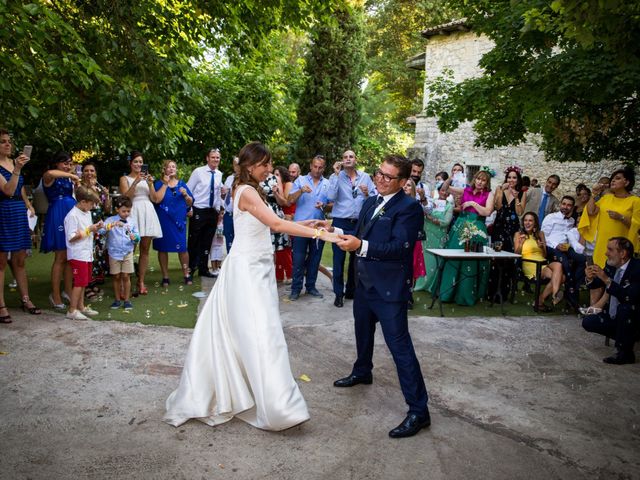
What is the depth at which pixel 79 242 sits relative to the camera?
266 inches

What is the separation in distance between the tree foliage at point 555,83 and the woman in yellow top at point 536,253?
5.53 feet

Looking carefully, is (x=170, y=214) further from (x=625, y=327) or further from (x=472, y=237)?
(x=625, y=327)

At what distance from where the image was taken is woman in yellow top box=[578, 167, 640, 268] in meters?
7.68

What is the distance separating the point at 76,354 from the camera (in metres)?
5.55

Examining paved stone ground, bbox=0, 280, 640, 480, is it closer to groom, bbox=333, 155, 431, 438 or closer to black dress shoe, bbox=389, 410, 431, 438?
black dress shoe, bbox=389, 410, 431, 438

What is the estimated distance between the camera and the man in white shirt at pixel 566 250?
846 centimetres

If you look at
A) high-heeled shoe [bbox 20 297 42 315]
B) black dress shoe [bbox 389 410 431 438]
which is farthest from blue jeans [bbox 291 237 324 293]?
black dress shoe [bbox 389 410 431 438]

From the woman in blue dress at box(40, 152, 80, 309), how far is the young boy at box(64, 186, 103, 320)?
1.29 feet

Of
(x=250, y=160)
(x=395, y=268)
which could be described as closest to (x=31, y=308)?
(x=250, y=160)

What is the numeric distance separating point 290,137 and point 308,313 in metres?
16.7

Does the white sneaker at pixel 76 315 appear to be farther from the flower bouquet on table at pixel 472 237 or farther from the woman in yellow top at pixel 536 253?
the woman in yellow top at pixel 536 253

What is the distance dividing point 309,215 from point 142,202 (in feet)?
8.56

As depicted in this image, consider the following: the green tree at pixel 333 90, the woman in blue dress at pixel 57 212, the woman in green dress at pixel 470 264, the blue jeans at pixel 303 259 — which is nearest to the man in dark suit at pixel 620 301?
the woman in green dress at pixel 470 264

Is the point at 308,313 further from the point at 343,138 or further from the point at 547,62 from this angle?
the point at 343,138
